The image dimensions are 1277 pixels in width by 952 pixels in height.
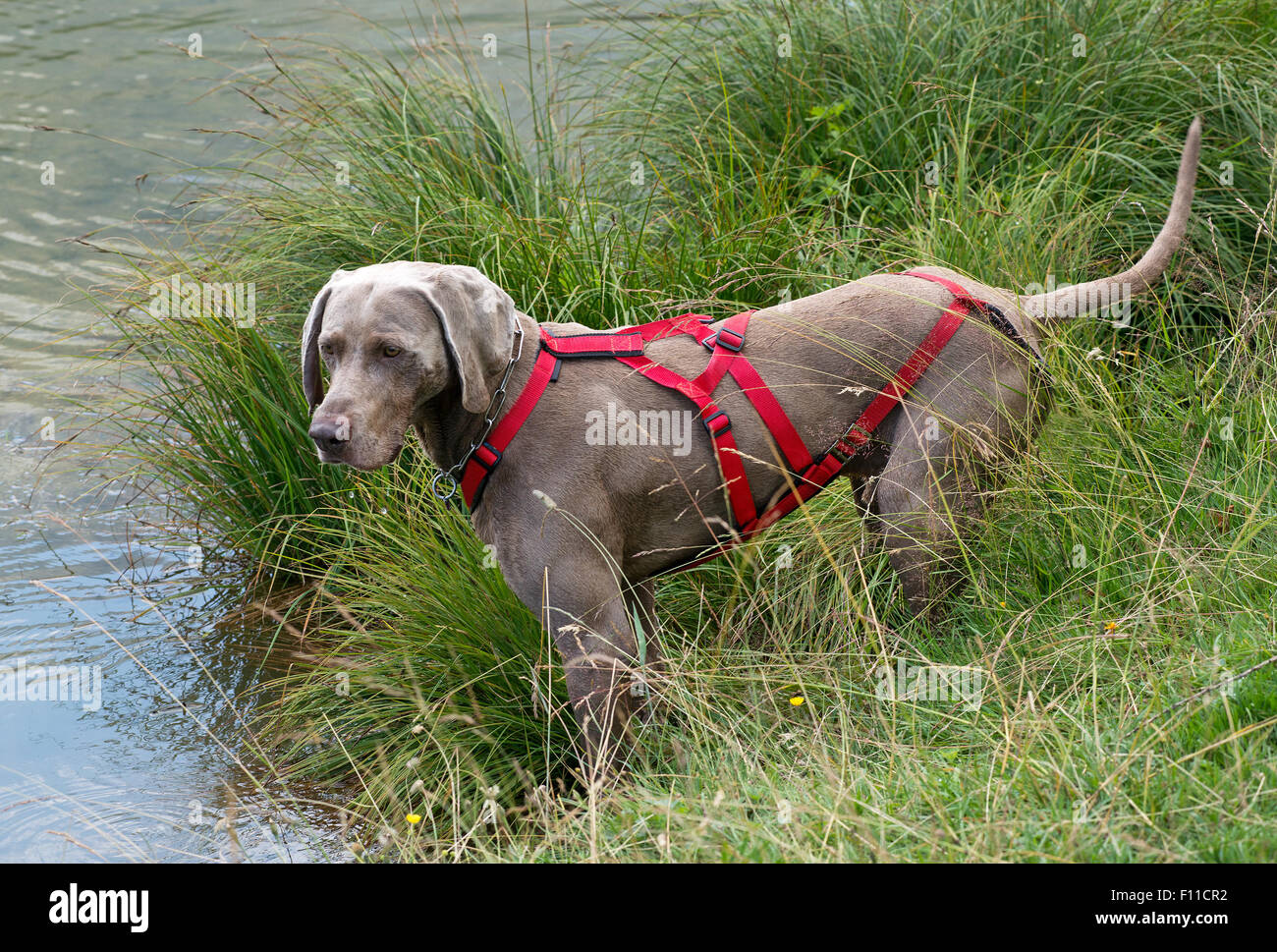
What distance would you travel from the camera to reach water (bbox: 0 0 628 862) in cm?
390

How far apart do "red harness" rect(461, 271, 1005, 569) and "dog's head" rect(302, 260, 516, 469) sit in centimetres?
23

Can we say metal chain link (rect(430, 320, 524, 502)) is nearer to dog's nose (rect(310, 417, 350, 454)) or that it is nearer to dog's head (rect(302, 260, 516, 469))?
dog's head (rect(302, 260, 516, 469))

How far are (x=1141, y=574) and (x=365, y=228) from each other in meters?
3.43

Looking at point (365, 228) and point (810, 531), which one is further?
point (365, 228)

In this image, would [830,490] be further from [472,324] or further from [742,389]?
[472,324]

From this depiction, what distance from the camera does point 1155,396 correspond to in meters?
4.10

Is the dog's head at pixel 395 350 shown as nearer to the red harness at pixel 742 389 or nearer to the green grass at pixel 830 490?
the red harness at pixel 742 389

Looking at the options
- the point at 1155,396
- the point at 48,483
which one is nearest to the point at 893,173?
the point at 1155,396

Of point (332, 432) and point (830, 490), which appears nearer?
point (332, 432)

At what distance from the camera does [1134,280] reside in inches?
142

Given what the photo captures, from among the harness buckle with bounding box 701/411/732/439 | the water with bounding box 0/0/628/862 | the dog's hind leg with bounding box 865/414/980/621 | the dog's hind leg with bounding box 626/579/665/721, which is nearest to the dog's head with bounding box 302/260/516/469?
the harness buckle with bounding box 701/411/732/439

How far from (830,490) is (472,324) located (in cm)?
165

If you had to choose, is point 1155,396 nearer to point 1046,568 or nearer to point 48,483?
point 1046,568

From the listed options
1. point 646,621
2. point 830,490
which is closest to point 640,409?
point 646,621
